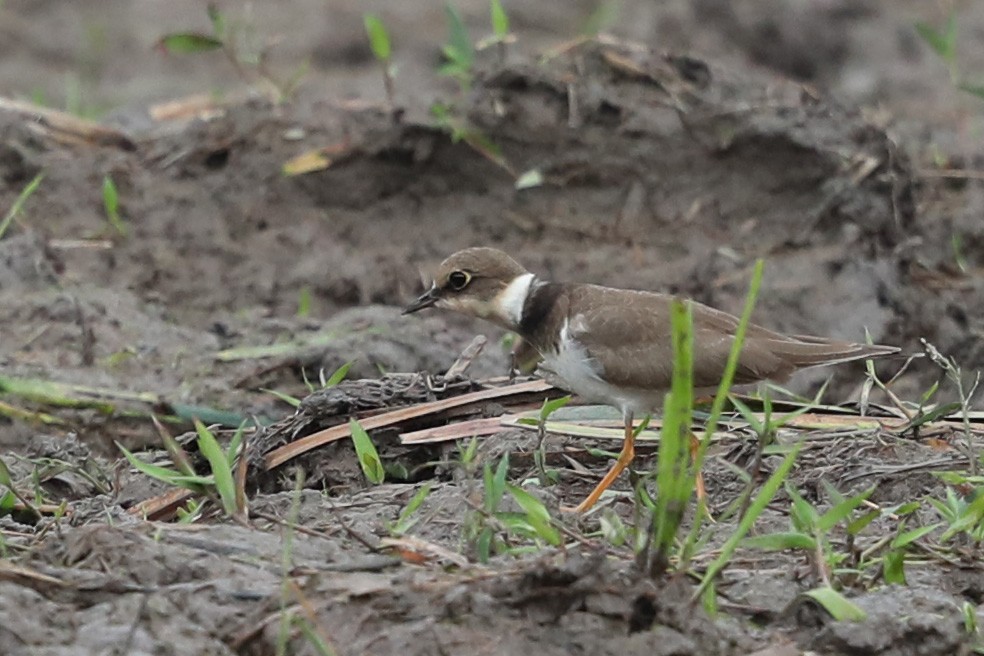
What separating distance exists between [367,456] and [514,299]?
40.1 inches

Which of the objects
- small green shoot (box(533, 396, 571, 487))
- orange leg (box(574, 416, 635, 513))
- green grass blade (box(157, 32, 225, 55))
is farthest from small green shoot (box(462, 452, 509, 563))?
green grass blade (box(157, 32, 225, 55))

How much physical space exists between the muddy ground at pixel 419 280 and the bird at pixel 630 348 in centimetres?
22

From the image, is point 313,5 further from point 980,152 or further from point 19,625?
point 19,625

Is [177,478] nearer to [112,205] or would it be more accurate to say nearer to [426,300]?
[426,300]

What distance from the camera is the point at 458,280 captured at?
597 cm

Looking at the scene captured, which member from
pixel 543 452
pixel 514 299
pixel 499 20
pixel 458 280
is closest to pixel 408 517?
pixel 543 452

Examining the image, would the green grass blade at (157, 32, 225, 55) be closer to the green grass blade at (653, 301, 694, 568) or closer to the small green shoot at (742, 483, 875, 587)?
the small green shoot at (742, 483, 875, 587)

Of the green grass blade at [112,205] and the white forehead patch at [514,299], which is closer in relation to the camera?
the white forehead patch at [514,299]

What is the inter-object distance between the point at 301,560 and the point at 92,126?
17.8 ft

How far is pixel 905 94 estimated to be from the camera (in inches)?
487

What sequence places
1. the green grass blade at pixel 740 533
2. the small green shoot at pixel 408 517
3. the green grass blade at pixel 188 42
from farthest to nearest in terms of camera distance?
1. the green grass blade at pixel 188 42
2. the small green shoot at pixel 408 517
3. the green grass blade at pixel 740 533

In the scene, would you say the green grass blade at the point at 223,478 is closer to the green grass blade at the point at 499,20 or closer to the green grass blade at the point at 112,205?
the green grass blade at the point at 112,205

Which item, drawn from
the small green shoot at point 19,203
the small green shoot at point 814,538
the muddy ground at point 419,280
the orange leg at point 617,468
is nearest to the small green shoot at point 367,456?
the muddy ground at point 419,280

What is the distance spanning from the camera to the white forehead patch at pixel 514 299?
583 cm
